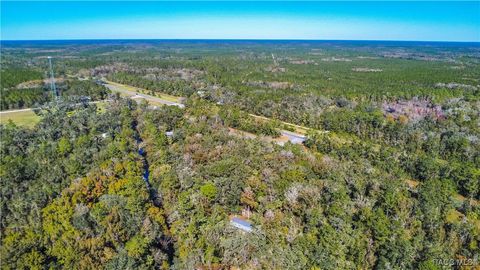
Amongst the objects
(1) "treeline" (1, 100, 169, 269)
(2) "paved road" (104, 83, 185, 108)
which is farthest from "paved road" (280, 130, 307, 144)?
(2) "paved road" (104, 83, 185, 108)

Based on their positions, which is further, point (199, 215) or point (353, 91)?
point (353, 91)

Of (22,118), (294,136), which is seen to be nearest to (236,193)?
(294,136)

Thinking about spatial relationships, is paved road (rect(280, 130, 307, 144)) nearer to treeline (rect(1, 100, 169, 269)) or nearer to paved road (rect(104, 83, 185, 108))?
treeline (rect(1, 100, 169, 269))

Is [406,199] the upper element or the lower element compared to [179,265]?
upper

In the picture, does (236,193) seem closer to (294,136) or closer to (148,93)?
(294,136)

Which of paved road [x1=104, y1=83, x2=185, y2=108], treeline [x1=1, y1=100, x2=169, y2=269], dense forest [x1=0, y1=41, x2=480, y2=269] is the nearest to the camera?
treeline [x1=1, y1=100, x2=169, y2=269]

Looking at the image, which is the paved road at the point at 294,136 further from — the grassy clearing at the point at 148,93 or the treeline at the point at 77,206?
the grassy clearing at the point at 148,93

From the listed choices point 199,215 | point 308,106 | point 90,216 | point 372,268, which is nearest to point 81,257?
point 90,216

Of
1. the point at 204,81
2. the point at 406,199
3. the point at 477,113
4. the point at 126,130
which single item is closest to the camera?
the point at 406,199

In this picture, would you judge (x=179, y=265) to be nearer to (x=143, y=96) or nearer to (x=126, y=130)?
(x=126, y=130)
